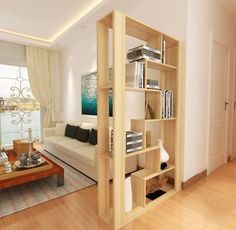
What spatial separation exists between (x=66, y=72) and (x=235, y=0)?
428 cm

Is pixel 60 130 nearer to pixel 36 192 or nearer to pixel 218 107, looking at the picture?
pixel 36 192

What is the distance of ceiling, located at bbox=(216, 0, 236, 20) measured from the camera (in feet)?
9.53

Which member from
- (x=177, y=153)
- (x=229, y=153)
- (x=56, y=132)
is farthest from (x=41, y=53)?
(x=229, y=153)

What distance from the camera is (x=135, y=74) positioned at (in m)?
1.91

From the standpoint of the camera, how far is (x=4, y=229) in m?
1.75

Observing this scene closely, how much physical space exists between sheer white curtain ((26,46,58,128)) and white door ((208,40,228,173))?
4.41 m

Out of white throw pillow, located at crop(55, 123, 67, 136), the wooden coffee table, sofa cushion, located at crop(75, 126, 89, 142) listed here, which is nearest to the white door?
sofa cushion, located at crop(75, 126, 89, 142)

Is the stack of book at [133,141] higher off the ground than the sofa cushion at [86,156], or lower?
higher

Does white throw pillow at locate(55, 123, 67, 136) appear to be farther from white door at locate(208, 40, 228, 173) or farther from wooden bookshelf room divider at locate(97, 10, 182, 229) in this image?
white door at locate(208, 40, 228, 173)

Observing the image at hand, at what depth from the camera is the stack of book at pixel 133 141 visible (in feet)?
6.15

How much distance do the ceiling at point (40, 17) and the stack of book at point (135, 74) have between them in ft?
6.12

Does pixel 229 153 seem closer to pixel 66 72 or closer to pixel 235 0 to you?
pixel 235 0

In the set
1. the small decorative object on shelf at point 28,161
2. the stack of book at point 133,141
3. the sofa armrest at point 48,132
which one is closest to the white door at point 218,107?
the stack of book at point 133,141

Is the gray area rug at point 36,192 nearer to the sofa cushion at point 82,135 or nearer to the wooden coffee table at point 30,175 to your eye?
the wooden coffee table at point 30,175
